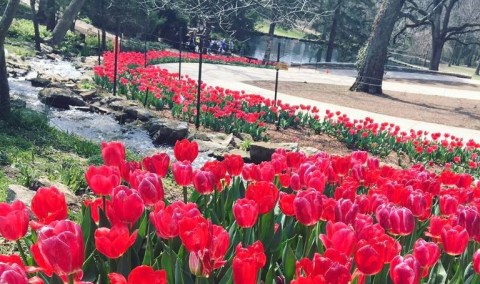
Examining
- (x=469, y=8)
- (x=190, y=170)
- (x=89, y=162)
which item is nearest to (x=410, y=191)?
(x=190, y=170)

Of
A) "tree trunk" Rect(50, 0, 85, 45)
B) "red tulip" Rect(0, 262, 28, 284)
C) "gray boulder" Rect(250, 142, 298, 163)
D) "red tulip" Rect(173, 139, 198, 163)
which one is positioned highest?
"tree trunk" Rect(50, 0, 85, 45)

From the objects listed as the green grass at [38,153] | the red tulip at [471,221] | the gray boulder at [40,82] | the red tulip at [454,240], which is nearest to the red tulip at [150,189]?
the red tulip at [454,240]

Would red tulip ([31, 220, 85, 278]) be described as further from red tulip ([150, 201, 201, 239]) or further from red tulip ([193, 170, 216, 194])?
red tulip ([193, 170, 216, 194])

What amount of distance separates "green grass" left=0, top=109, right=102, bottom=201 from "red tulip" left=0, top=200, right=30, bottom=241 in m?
2.68

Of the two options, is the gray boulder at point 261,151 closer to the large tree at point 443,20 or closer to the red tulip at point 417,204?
the red tulip at point 417,204

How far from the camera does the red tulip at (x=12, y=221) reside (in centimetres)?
153

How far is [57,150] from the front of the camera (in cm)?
618

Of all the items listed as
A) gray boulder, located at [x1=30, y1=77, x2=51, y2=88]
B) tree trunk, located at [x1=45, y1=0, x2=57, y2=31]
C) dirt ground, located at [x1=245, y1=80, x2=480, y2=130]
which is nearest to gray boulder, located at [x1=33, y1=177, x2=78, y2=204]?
gray boulder, located at [x1=30, y1=77, x2=51, y2=88]

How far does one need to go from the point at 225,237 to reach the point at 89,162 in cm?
457

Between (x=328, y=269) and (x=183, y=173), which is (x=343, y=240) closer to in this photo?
(x=328, y=269)

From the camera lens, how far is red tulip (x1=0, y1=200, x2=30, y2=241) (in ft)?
5.02

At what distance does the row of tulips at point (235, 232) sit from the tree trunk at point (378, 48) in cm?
1742

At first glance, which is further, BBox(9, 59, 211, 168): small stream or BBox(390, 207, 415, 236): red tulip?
BBox(9, 59, 211, 168): small stream

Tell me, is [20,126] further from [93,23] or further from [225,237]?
[93,23]
